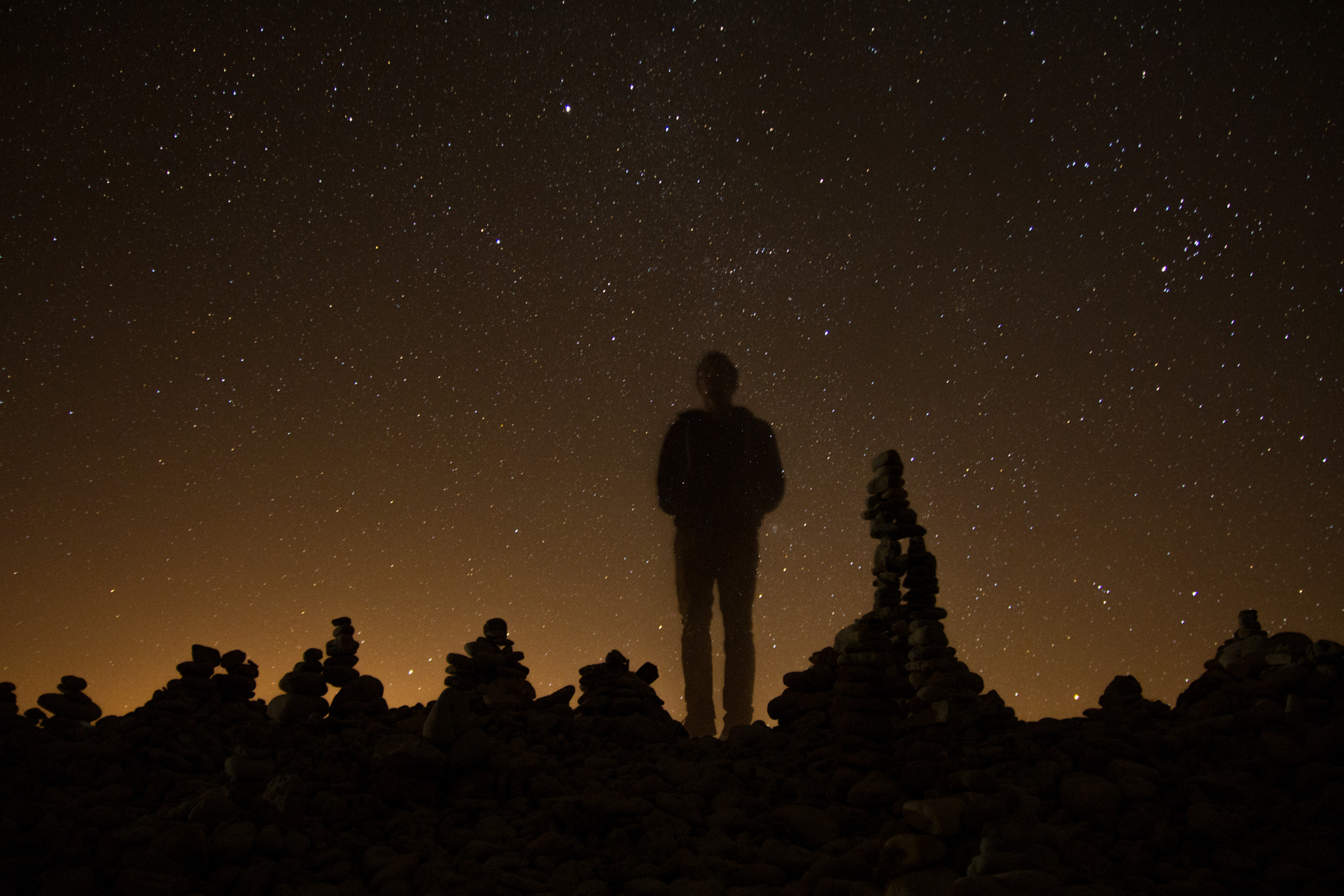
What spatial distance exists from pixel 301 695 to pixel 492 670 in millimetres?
1934

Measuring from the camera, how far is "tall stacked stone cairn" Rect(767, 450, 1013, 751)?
7188mm

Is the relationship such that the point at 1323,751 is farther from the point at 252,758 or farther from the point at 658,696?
the point at 252,758

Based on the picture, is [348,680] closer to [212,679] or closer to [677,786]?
[212,679]

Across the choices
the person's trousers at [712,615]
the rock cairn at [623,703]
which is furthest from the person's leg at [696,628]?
the rock cairn at [623,703]

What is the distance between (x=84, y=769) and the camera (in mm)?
6527

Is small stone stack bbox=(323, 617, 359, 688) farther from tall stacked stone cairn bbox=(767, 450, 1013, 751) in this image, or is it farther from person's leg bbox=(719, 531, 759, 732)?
person's leg bbox=(719, 531, 759, 732)

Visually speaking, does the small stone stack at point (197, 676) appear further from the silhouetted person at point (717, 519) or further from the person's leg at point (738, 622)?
the person's leg at point (738, 622)

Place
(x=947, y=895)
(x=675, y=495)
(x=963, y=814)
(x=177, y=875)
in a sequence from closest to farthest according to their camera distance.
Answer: (x=947, y=895)
(x=177, y=875)
(x=963, y=814)
(x=675, y=495)

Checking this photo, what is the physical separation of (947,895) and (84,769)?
21.9 ft

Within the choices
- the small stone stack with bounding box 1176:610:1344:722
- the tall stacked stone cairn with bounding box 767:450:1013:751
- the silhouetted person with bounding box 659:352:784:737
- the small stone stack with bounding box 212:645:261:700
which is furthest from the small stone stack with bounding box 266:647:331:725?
the small stone stack with bounding box 1176:610:1344:722

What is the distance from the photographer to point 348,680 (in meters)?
8.51

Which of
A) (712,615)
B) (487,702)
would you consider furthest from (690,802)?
(712,615)

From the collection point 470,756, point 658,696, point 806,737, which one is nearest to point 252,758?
point 470,756

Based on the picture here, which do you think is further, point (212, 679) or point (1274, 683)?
point (212, 679)
